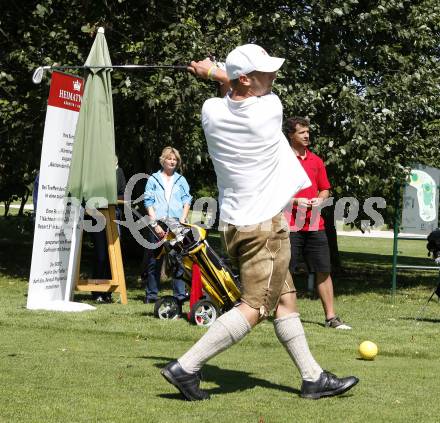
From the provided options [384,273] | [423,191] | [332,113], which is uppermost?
[332,113]

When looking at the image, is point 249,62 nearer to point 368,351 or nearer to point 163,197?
point 368,351

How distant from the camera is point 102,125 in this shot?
1130cm

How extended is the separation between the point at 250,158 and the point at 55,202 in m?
6.18

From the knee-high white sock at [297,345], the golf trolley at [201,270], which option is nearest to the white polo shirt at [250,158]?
the knee-high white sock at [297,345]

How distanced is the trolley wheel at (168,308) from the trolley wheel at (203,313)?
18.0 inches

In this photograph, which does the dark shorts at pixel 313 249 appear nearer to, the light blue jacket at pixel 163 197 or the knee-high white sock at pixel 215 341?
the light blue jacket at pixel 163 197

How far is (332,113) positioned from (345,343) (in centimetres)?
738

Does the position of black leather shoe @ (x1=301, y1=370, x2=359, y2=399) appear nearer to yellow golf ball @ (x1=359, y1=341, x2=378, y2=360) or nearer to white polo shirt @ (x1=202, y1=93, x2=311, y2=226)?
white polo shirt @ (x1=202, y1=93, x2=311, y2=226)

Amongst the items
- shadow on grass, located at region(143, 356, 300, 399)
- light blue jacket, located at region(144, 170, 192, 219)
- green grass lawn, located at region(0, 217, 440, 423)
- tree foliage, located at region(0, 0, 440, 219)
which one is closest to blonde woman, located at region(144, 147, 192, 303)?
light blue jacket, located at region(144, 170, 192, 219)

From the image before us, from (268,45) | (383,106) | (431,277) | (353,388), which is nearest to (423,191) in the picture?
(383,106)

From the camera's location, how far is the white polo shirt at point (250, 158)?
5.58 metres

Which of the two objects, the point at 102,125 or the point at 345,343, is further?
the point at 102,125

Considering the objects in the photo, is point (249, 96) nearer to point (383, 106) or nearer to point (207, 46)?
point (207, 46)

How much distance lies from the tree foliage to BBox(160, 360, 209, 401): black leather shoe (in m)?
8.79
